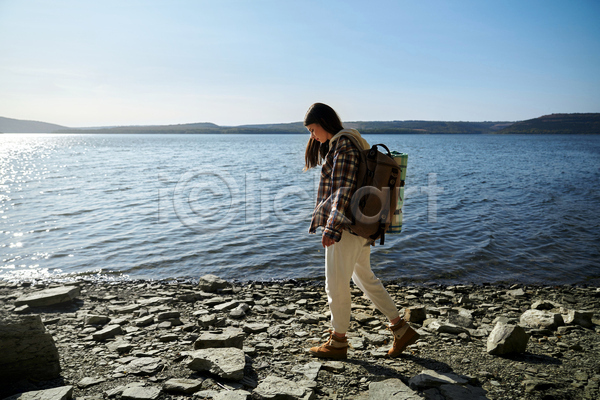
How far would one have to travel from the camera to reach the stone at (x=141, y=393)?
3.72m

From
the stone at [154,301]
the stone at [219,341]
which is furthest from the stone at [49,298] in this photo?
the stone at [219,341]

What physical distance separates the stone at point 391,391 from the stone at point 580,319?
3.93 meters

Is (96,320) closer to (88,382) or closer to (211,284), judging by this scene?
(88,382)

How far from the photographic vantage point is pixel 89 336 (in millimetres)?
5582

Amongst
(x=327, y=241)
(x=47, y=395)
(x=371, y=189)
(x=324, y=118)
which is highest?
(x=324, y=118)

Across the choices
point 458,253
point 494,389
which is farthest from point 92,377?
point 458,253

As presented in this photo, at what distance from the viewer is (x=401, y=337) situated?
487cm

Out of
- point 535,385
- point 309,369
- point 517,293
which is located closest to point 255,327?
point 309,369

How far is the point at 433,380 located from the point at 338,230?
1.90 m

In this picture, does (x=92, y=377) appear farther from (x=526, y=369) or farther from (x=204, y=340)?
(x=526, y=369)

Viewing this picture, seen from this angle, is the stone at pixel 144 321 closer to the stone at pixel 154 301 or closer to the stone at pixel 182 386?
the stone at pixel 154 301

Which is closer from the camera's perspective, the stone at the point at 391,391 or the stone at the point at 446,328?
the stone at the point at 391,391

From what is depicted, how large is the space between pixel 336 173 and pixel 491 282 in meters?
7.19

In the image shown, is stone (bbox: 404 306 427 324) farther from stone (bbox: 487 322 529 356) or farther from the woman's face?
the woman's face
